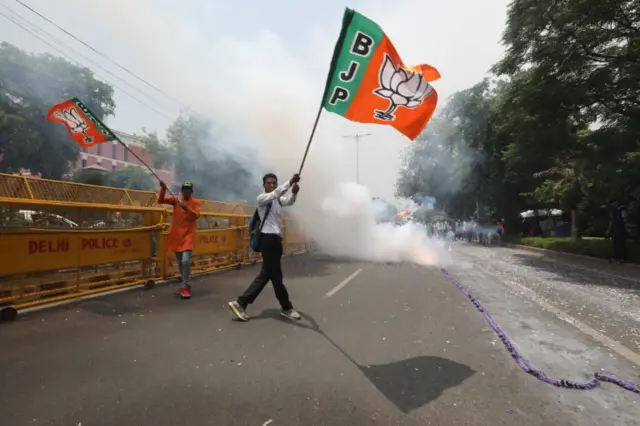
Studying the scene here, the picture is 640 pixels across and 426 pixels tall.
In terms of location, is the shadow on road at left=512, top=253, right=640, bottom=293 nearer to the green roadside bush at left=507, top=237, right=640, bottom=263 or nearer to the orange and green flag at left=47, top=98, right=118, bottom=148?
the green roadside bush at left=507, top=237, right=640, bottom=263

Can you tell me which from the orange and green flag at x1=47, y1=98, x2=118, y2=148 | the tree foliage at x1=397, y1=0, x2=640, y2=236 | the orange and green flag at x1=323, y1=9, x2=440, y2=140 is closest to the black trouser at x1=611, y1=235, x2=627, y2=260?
the tree foliage at x1=397, y1=0, x2=640, y2=236

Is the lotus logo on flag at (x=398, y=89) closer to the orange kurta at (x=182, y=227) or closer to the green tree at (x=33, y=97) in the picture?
the orange kurta at (x=182, y=227)

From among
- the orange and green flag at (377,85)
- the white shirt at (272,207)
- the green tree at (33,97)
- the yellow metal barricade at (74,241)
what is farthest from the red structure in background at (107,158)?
the orange and green flag at (377,85)

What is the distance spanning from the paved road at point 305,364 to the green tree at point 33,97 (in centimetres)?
1861

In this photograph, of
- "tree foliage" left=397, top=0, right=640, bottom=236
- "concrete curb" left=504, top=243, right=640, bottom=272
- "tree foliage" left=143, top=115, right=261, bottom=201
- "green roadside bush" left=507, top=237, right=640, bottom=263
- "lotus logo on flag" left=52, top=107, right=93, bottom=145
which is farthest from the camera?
"tree foliage" left=143, top=115, right=261, bottom=201

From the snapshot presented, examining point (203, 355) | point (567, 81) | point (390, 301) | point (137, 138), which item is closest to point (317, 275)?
point (390, 301)

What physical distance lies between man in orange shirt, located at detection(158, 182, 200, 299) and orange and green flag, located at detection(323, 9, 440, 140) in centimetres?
305

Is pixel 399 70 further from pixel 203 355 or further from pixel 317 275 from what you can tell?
pixel 317 275

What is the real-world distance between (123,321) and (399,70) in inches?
154

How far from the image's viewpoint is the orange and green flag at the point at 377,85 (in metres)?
4.09

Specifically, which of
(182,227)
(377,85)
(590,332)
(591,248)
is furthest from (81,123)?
(591,248)

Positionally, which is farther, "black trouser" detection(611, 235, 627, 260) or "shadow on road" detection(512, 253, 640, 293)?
"black trouser" detection(611, 235, 627, 260)

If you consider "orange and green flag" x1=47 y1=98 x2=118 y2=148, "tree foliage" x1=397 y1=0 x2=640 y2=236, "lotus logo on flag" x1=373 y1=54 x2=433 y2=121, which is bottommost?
"lotus logo on flag" x1=373 y1=54 x2=433 y2=121

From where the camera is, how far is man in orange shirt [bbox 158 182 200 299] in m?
6.37
